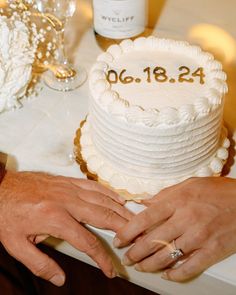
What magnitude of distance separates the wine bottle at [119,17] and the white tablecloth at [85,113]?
0.13 meters

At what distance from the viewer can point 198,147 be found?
3.05 feet

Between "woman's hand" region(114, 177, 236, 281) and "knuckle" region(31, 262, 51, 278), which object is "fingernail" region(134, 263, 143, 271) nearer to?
"woman's hand" region(114, 177, 236, 281)

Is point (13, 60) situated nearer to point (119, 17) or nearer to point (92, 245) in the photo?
point (119, 17)

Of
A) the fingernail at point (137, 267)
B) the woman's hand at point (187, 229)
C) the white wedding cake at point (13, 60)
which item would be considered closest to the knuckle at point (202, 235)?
the woman's hand at point (187, 229)

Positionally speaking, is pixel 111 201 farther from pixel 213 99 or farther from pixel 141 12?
pixel 141 12

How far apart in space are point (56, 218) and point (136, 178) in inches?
6.3

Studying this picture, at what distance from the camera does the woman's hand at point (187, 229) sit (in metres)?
0.87

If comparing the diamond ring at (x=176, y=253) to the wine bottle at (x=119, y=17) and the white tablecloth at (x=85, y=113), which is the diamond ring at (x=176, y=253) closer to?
the white tablecloth at (x=85, y=113)

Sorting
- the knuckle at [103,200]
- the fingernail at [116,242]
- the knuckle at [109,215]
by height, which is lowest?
the fingernail at [116,242]

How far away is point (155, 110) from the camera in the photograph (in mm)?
891

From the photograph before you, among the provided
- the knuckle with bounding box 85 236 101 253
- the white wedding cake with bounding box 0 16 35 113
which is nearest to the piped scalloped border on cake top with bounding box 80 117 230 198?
the knuckle with bounding box 85 236 101 253

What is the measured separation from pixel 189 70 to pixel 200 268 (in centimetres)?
34

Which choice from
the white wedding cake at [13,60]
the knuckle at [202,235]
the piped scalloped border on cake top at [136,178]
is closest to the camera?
the knuckle at [202,235]

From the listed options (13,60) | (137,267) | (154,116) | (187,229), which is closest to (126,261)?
(137,267)
